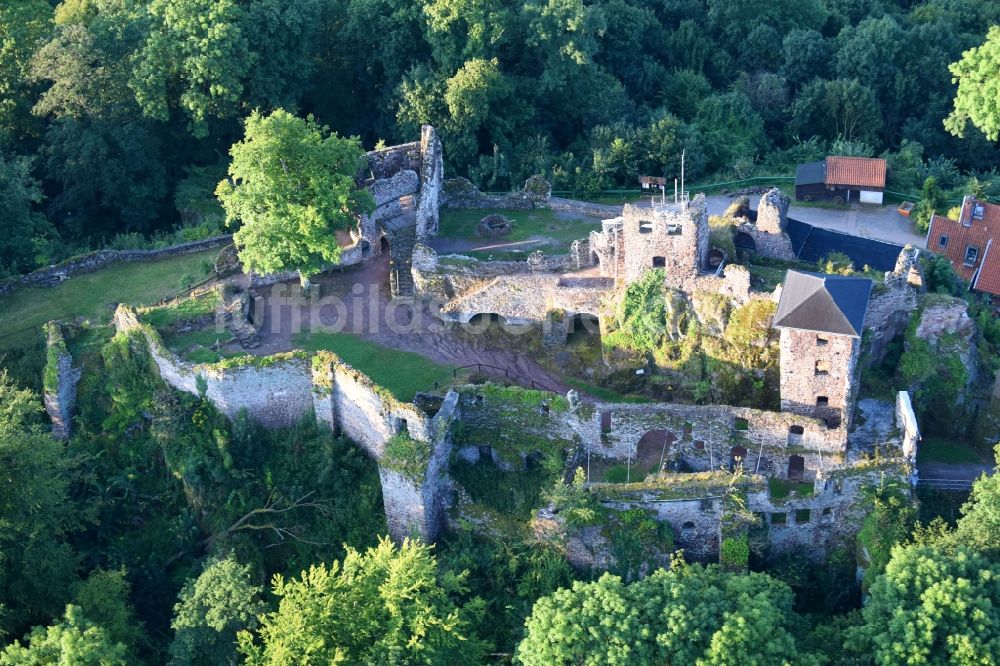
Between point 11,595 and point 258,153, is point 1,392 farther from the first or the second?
point 258,153

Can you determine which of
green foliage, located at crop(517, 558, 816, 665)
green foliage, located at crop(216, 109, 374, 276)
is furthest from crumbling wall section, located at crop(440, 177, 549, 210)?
green foliage, located at crop(517, 558, 816, 665)

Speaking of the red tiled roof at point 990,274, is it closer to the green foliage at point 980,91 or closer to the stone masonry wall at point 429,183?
the green foliage at point 980,91

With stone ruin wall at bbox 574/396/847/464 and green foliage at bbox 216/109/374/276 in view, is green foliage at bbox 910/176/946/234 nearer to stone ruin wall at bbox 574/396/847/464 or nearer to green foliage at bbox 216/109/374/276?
stone ruin wall at bbox 574/396/847/464

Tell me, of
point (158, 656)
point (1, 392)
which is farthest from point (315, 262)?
point (158, 656)

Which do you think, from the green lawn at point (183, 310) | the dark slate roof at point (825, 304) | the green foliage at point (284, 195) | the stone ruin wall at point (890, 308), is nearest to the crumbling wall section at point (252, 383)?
the green lawn at point (183, 310)

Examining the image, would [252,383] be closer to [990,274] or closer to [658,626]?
[658,626]

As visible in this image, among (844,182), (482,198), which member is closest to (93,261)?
(482,198)
